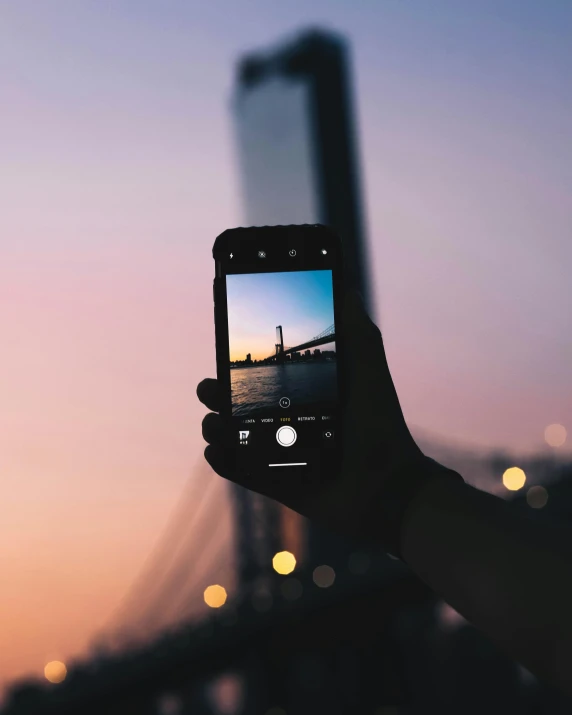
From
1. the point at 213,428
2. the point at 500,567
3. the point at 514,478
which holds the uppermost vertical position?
the point at 213,428

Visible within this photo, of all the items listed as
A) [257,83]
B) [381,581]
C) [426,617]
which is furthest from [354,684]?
[257,83]

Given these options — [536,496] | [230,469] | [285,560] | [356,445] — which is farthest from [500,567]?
[536,496]

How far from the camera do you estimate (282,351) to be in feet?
4.38

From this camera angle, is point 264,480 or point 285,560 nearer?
point 264,480

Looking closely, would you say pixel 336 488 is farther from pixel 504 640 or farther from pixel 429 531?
pixel 504 640

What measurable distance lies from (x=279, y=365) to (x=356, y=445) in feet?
0.74

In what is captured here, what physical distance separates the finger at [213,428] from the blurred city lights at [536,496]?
36.6 ft

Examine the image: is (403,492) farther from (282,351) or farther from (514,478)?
(514,478)

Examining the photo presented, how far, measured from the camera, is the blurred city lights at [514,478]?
37.2 ft

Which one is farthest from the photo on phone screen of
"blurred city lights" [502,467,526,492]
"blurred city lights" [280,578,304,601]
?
"blurred city lights" [502,467,526,492]

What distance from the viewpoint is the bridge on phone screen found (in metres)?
1.33

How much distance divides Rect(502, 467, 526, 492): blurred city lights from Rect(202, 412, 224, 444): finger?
35.6 ft

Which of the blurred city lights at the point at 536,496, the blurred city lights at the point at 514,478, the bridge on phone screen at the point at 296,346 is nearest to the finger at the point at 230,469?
the bridge on phone screen at the point at 296,346

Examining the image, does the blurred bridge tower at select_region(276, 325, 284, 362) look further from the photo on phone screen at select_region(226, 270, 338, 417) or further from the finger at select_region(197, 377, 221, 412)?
the finger at select_region(197, 377, 221, 412)
